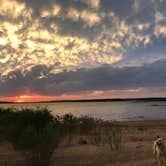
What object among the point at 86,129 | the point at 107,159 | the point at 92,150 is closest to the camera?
the point at 107,159

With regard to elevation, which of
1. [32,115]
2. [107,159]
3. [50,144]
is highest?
[32,115]

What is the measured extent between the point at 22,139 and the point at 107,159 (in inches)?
153

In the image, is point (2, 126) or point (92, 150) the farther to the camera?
point (92, 150)

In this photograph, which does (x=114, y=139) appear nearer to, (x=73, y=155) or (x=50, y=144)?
(x=73, y=155)

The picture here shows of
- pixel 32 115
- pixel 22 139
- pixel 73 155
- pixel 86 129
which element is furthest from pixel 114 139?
pixel 86 129

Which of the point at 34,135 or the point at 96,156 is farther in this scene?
the point at 96,156

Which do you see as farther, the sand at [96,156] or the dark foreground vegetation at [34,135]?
the sand at [96,156]

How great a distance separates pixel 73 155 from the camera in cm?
1586

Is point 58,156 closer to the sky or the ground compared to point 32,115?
closer to the ground

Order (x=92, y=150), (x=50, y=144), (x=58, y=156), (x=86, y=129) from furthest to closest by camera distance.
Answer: (x=86, y=129) → (x=92, y=150) → (x=58, y=156) → (x=50, y=144)

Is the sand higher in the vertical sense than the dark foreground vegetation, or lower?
lower

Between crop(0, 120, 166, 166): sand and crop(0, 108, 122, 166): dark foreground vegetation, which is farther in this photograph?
crop(0, 120, 166, 166): sand

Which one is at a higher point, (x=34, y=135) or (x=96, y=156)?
(x=34, y=135)

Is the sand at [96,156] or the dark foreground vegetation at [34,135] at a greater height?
the dark foreground vegetation at [34,135]
